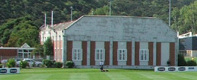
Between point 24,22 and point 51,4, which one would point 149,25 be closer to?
point 24,22

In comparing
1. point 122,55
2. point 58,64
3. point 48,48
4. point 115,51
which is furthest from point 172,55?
point 48,48

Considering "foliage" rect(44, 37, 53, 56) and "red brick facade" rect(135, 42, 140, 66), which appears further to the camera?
"foliage" rect(44, 37, 53, 56)

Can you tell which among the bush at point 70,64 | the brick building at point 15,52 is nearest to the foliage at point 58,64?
the bush at point 70,64

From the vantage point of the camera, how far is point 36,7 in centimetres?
14638

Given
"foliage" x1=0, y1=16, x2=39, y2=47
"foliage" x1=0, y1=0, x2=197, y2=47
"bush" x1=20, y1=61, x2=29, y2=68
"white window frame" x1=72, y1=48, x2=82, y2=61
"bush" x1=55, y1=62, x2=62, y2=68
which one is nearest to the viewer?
"bush" x1=20, y1=61, x2=29, y2=68

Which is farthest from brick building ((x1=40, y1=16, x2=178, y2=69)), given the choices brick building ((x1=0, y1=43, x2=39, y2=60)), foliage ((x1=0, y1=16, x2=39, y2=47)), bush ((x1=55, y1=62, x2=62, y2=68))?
foliage ((x1=0, y1=16, x2=39, y2=47))

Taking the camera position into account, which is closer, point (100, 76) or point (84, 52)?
point (100, 76)

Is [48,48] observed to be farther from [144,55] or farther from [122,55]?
[144,55]

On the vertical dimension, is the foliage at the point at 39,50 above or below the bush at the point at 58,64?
above

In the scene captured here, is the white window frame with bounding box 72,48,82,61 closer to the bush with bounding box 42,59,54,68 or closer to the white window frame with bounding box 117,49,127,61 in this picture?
the bush with bounding box 42,59,54,68

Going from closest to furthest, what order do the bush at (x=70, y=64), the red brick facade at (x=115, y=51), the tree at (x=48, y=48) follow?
the bush at (x=70, y=64), the red brick facade at (x=115, y=51), the tree at (x=48, y=48)

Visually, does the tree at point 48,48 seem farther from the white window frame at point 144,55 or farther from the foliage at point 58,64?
the white window frame at point 144,55

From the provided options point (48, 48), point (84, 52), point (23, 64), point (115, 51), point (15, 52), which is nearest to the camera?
point (23, 64)

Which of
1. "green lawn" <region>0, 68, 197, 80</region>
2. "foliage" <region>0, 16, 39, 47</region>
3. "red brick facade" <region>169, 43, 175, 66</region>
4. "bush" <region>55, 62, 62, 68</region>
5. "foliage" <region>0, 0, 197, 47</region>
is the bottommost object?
"green lawn" <region>0, 68, 197, 80</region>
